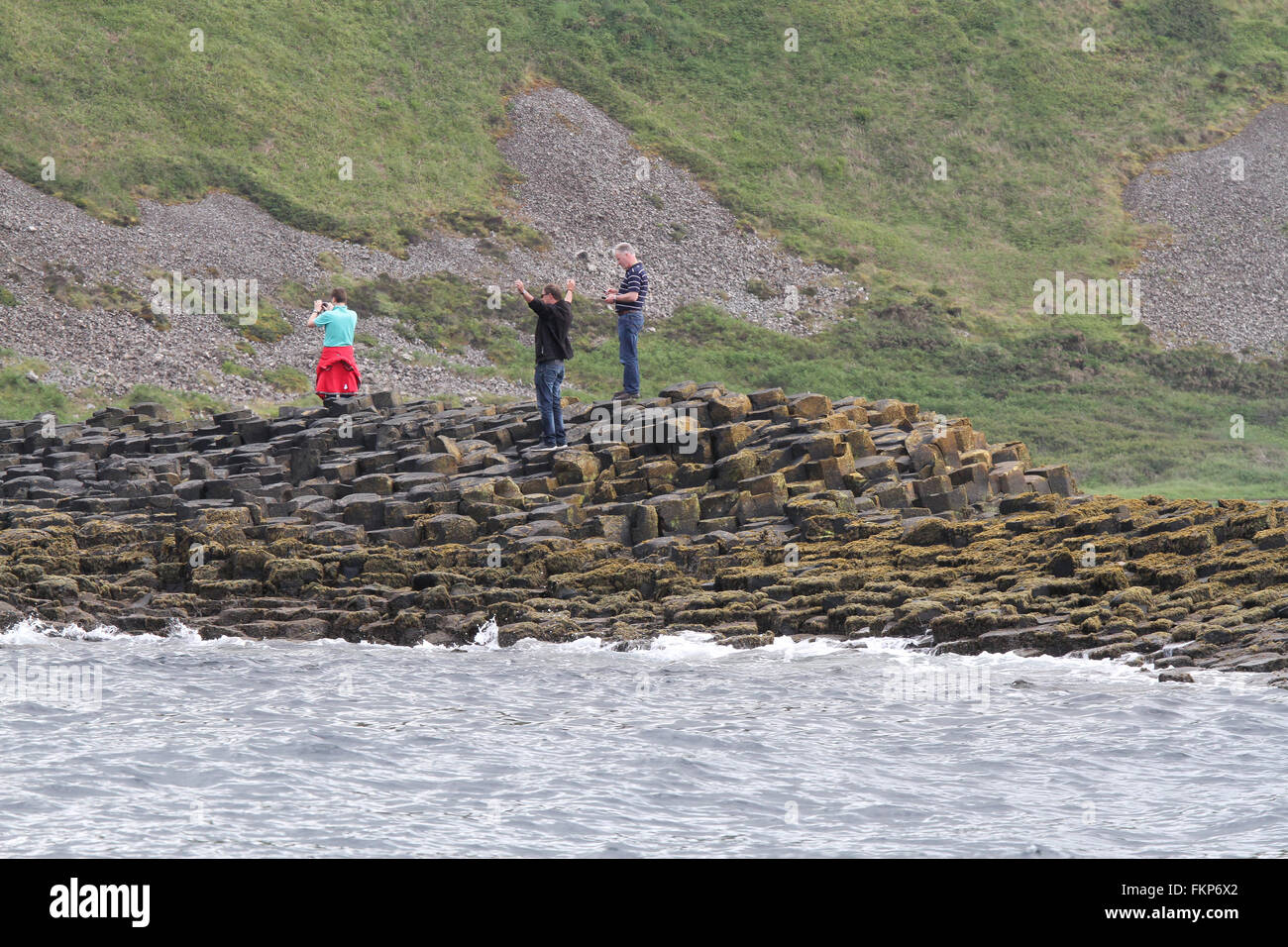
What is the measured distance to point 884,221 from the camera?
5856cm

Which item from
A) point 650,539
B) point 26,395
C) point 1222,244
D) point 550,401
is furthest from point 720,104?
point 650,539

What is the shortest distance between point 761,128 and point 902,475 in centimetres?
4035

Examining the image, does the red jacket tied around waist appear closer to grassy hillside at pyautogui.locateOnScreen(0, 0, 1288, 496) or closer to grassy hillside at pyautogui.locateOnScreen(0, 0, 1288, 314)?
grassy hillside at pyautogui.locateOnScreen(0, 0, 1288, 496)

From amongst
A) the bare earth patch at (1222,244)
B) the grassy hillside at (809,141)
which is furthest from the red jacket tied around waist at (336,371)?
the bare earth patch at (1222,244)

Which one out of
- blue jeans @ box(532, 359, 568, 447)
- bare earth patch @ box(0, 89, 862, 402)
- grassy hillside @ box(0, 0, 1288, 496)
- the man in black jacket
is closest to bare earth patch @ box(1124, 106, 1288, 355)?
grassy hillside @ box(0, 0, 1288, 496)

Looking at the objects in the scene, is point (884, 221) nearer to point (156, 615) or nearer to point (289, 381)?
point (289, 381)

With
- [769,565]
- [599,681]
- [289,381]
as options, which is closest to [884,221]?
[289,381]

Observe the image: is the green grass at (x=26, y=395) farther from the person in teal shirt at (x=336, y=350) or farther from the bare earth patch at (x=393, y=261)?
the person in teal shirt at (x=336, y=350)

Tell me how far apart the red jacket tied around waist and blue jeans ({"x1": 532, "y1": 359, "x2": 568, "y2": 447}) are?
457 centimetres

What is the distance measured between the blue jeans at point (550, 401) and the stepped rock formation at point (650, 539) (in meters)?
0.52

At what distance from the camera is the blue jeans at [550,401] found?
75.7ft

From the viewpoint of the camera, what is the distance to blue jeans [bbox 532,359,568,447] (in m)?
23.1

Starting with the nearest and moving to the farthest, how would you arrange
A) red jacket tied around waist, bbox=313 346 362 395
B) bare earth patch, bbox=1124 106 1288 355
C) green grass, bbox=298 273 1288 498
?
1. red jacket tied around waist, bbox=313 346 362 395
2. green grass, bbox=298 273 1288 498
3. bare earth patch, bbox=1124 106 1288 355
